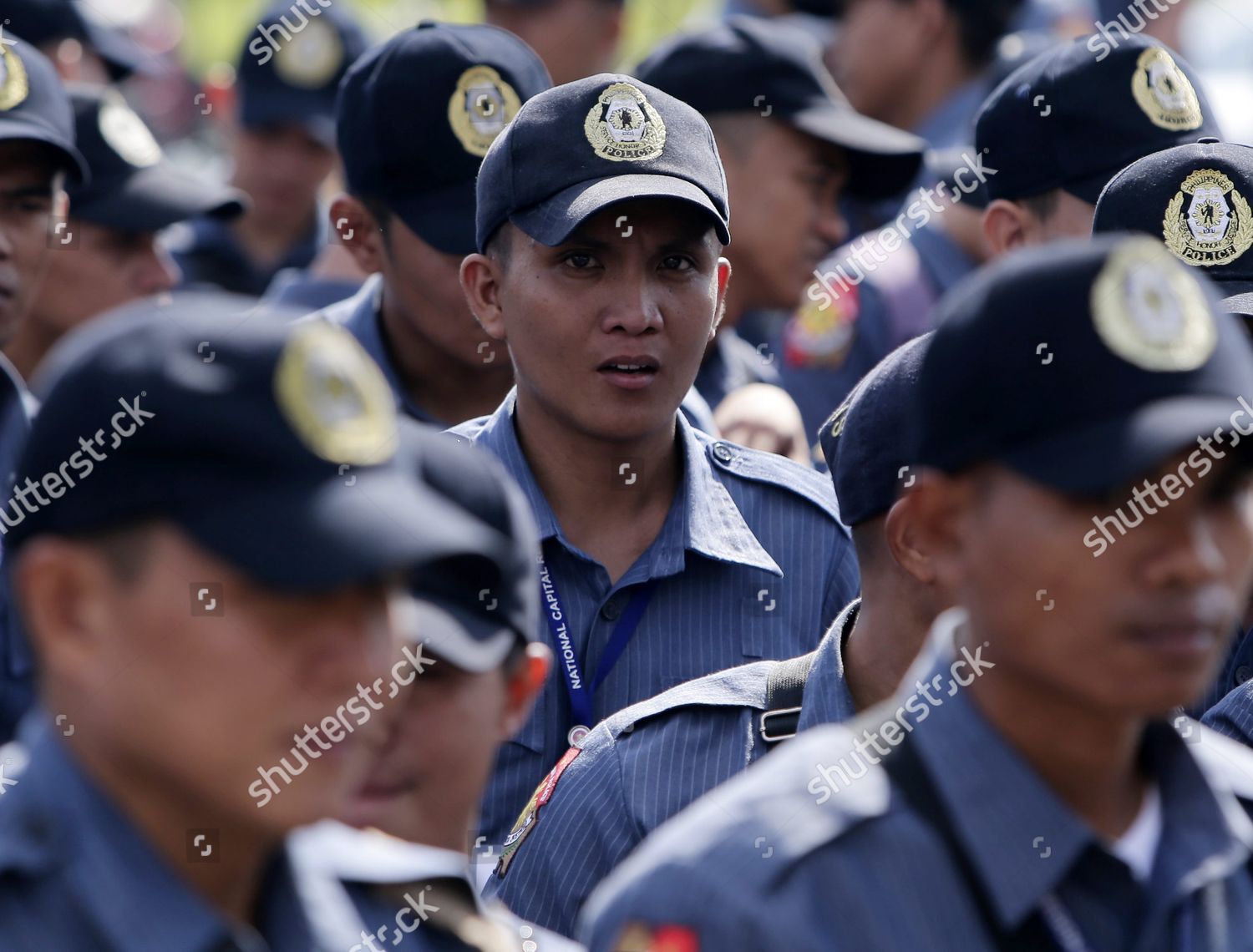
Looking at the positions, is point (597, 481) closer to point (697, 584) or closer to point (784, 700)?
point (697, 584)

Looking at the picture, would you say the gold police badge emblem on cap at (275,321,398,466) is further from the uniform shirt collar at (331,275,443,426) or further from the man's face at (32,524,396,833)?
the uniform shirt collar at (331,275,443,426)

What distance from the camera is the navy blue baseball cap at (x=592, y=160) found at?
11.6 feet

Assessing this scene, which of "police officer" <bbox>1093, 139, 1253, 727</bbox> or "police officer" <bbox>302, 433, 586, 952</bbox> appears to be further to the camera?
"police officer" <bbox>1093, 139, 1253, 727</bbox>

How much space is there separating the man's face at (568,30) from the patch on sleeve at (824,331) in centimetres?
154

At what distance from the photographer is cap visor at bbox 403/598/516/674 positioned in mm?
2344

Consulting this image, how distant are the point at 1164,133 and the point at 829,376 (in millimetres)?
1063

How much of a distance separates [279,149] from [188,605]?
5697mm

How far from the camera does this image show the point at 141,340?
1908 mm

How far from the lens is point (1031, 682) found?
2.05m

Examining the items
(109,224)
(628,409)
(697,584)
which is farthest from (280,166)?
(697,584)

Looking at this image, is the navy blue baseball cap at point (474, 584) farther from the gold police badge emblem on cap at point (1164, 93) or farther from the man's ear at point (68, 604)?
the gold police badge emblem on cap at point (1164, 93)

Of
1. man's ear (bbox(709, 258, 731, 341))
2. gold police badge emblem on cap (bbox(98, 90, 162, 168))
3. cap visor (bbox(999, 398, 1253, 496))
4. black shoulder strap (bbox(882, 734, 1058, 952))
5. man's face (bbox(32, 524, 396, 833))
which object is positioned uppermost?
cap visor (bbox(999, 398, 1253, 496))

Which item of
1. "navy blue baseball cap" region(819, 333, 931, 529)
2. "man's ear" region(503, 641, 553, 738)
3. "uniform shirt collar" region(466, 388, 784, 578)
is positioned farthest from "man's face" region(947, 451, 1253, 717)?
"uniform shirt collar" region(466, 388, 784, 578)

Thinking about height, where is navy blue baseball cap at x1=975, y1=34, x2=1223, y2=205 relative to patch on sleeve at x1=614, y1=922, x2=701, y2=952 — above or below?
below
